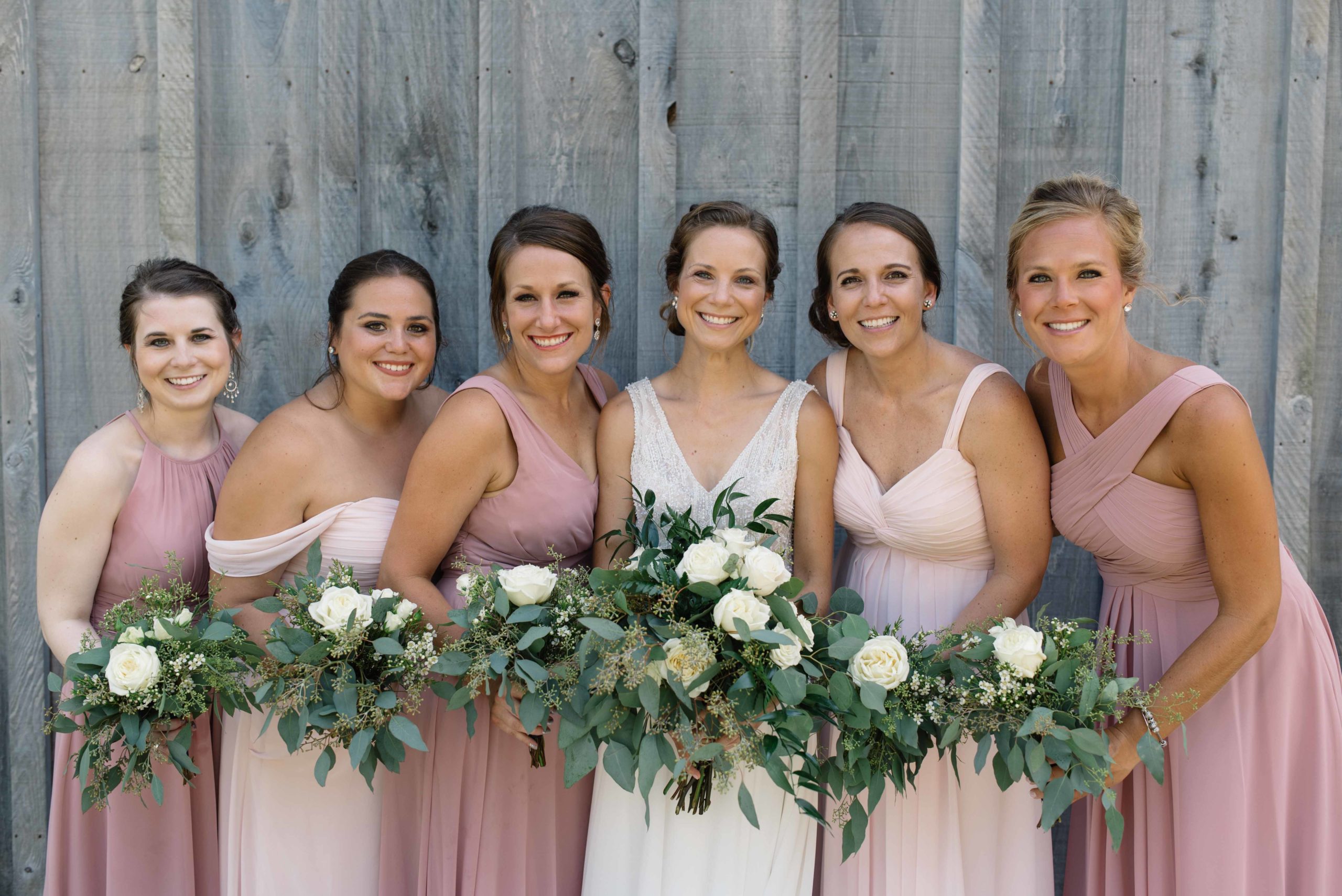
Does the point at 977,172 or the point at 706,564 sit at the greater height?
the point at 977,172

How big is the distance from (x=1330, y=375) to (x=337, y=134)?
3.68 meters

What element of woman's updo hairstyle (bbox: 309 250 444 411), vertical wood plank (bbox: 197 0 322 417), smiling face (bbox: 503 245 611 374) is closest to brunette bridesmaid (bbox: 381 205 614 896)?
smiling face (bbox: 503 245 611 374)

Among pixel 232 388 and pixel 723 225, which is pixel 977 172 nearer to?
pixel 723 225

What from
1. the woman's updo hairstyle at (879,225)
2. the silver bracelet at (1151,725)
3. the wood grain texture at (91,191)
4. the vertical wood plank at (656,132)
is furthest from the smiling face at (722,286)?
the wood grain texture at (91,191)

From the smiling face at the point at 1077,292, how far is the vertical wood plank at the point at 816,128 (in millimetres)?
910

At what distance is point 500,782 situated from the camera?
9.66 feet

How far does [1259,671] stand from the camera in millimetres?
2816

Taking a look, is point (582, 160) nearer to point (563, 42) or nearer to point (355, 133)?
point (563, 42)

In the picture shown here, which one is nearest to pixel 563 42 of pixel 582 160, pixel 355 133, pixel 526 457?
pixel 582 160

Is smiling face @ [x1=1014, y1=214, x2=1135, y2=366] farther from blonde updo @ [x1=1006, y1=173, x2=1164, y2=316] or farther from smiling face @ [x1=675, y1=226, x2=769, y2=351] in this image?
smiling face @ [x1=675, y1=226, x2=769, y2=351]

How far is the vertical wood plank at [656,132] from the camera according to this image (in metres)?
3.52

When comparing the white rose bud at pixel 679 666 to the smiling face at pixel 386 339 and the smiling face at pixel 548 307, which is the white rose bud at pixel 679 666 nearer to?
the smiling face at pixel 548 307

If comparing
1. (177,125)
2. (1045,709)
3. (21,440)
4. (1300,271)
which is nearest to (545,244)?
(177,125)

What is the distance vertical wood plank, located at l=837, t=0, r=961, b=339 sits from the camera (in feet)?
11.7
